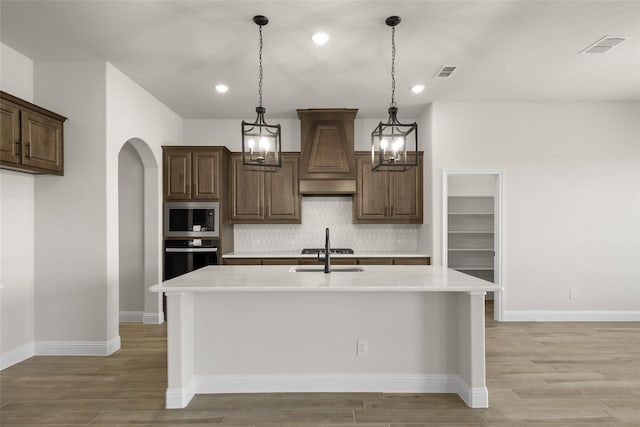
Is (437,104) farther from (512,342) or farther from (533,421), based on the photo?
(533,421)

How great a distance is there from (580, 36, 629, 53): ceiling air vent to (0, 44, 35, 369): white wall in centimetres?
509

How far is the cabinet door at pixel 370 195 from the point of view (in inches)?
228

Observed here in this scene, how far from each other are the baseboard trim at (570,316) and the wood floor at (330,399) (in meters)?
1.29

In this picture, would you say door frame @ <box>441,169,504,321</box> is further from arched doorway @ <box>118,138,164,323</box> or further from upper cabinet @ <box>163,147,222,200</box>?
arched doorway @ <box>118,138,164,323</box>

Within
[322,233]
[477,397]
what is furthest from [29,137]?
[477,397]

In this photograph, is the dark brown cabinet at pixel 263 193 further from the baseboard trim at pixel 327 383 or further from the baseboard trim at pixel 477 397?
the baseboard trim at pixel 477 397

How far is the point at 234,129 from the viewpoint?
613 centimetres

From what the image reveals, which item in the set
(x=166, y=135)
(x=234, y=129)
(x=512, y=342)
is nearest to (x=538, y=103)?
(x=512, y=342)

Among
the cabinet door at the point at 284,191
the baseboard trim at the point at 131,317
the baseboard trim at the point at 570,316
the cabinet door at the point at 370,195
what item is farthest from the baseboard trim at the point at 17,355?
the baseboard trim at the point at 570,316

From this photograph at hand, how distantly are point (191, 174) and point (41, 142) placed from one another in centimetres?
187

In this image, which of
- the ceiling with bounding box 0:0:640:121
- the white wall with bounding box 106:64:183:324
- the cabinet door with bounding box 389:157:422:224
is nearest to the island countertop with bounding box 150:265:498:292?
the white wall with bounding box 106:64:183:324

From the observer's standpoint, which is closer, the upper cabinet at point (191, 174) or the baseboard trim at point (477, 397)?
the baseboard trim at point (477, 397)

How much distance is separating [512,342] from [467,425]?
2.12 meters

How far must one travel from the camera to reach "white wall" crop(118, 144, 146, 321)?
17.7ft
